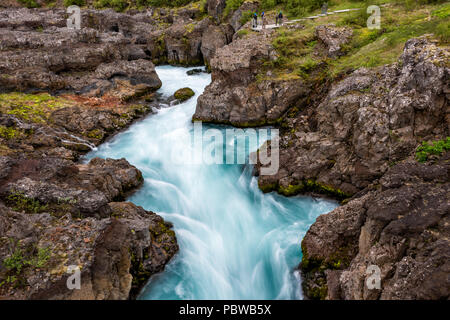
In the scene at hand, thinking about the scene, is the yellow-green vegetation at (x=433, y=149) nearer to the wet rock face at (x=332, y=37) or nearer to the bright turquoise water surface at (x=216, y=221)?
the bright turquoise water surface at (x=216, y=221)

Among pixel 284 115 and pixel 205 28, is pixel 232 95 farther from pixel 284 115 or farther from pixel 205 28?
pixel 205 28

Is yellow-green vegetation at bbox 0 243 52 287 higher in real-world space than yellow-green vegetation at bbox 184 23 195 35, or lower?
lower

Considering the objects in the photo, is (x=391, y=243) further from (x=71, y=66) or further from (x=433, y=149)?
(x=71, y=66)

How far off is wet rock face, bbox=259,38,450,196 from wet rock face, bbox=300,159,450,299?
2.39 metres

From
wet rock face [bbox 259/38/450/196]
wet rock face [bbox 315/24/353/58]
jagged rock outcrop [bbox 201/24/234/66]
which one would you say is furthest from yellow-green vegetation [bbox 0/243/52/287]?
jagged rock outcrop [bbox 201/24/234/66]

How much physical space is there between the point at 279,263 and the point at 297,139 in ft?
19.9

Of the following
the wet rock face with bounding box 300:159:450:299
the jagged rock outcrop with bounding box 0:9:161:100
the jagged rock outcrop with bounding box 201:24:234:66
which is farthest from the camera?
the jagged rock outcrop with bounding box 201:24:234:66

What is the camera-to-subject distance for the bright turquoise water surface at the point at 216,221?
30.1 feet

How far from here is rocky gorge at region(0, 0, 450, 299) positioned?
21.7 feet

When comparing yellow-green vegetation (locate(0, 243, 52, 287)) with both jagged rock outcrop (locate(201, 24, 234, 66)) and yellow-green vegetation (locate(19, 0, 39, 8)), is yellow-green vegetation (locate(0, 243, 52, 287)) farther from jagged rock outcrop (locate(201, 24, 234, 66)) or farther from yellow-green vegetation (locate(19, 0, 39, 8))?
yellow-green vegetation (locate(19, 0, 39, 8))

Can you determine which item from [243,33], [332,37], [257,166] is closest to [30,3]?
[243,33]

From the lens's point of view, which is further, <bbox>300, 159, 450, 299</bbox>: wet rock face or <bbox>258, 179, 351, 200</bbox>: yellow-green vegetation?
<bbox>258, 179, 351, 200</bbox>: yellow-green vegetation

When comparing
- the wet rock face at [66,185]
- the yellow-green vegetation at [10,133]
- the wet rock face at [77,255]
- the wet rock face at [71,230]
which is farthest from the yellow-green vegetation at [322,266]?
the yellow-green vegetation at [10,133]
